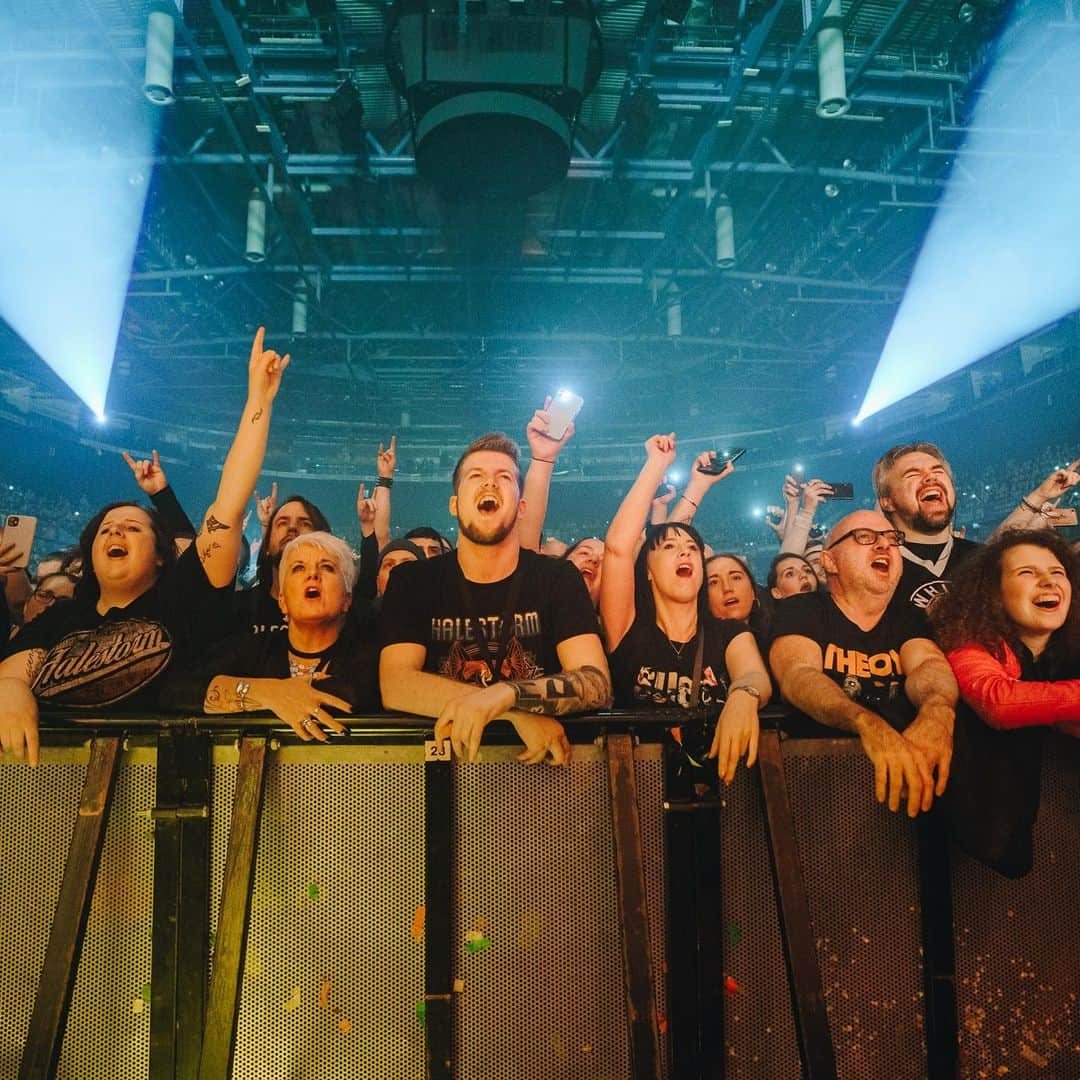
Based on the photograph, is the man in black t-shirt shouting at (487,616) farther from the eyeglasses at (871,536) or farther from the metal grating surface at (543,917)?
the eyeglasses at (871,536)

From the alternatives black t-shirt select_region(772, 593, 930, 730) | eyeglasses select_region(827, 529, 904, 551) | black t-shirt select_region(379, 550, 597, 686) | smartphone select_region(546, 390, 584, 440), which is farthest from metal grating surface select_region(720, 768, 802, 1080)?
smartphone select_region(546, 390, 584, 440)

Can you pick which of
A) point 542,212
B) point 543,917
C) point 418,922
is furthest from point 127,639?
point 542,212

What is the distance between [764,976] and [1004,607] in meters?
1.23

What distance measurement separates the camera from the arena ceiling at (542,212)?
553 centimetres

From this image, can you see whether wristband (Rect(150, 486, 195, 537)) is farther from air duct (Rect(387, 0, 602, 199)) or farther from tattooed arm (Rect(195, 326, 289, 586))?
air duct (Rect(387, 0, 602, 199))

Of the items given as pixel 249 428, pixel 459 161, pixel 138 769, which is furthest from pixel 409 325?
pixel 138 769

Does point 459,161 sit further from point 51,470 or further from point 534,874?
point 51,470

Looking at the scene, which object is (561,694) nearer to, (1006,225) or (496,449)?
(496,449)

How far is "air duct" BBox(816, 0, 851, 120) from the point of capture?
4.75 metres

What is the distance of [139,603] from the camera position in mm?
2301

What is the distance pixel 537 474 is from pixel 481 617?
0.92 metres

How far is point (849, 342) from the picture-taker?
1171cm

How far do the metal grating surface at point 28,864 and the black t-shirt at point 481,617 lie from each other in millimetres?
845

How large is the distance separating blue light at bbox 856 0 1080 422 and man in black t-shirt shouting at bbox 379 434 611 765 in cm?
588
